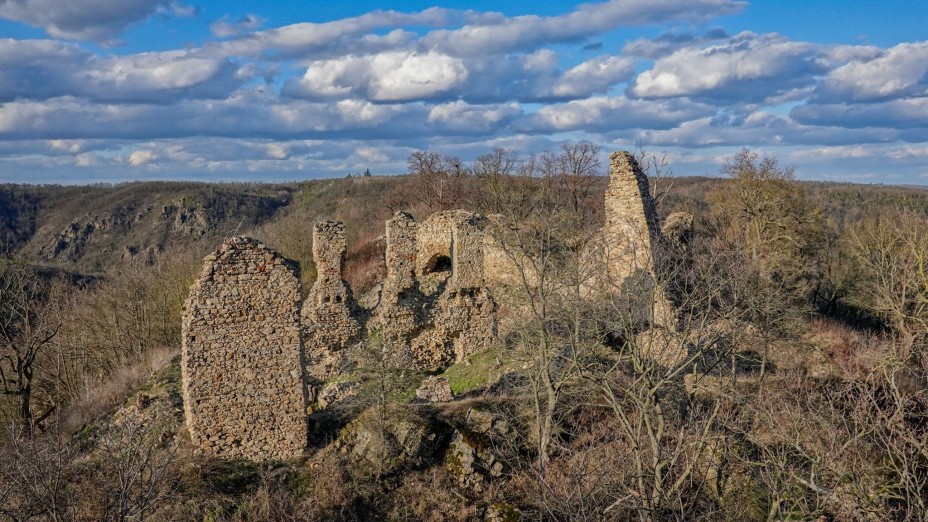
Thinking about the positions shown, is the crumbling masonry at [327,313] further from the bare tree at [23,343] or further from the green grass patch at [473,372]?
the bare tree at [23,343]

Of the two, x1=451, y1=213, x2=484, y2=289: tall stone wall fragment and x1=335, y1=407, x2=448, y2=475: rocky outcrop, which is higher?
x1=451, y1=213, x2=484, y2=289: tall stone wall fragment

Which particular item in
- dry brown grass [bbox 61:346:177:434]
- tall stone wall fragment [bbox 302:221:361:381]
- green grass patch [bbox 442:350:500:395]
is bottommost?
dry brown grass [bbox 61:346:177:434]

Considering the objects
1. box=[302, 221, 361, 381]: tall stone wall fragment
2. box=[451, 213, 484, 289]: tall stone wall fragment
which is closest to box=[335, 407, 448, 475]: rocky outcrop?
box=[302, 221, 361, 381]: tall stone wall fragment

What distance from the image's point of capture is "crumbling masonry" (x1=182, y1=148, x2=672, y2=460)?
13023mm

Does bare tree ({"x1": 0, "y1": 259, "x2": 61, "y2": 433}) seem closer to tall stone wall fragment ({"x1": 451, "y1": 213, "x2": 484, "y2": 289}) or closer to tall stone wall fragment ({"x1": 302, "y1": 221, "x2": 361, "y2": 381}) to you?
tall stone wall fragment ({"x1": 302, "y1": 221, "x2": 361, "y2": 381})

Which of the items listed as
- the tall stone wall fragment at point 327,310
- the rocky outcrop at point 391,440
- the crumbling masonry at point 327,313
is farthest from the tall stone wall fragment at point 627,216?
the tall stone wall fragment at point 327,310

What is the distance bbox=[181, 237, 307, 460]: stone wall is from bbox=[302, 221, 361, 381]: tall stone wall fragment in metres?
7.46

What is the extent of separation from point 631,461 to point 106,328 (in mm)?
26069

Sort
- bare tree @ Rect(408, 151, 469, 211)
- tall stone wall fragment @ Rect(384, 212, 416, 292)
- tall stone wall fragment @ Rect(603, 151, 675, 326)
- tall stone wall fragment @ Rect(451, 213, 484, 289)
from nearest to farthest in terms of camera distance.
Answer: tall stone wall fragment @ Rect(603, 151, 675, 326) < tall stone wall fragment @ Rect(384, 212, 416, 292) < tall stone wall fragment @ Rect(451, 213, 484, 289) < bare tree @ Rect(408, 151, 469, 211)

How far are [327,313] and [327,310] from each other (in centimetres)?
9

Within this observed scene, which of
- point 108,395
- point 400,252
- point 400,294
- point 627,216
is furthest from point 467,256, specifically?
point 108,395

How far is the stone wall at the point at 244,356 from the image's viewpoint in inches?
510

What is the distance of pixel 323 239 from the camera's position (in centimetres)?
2066

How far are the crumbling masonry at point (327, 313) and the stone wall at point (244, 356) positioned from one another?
0.06 ft
